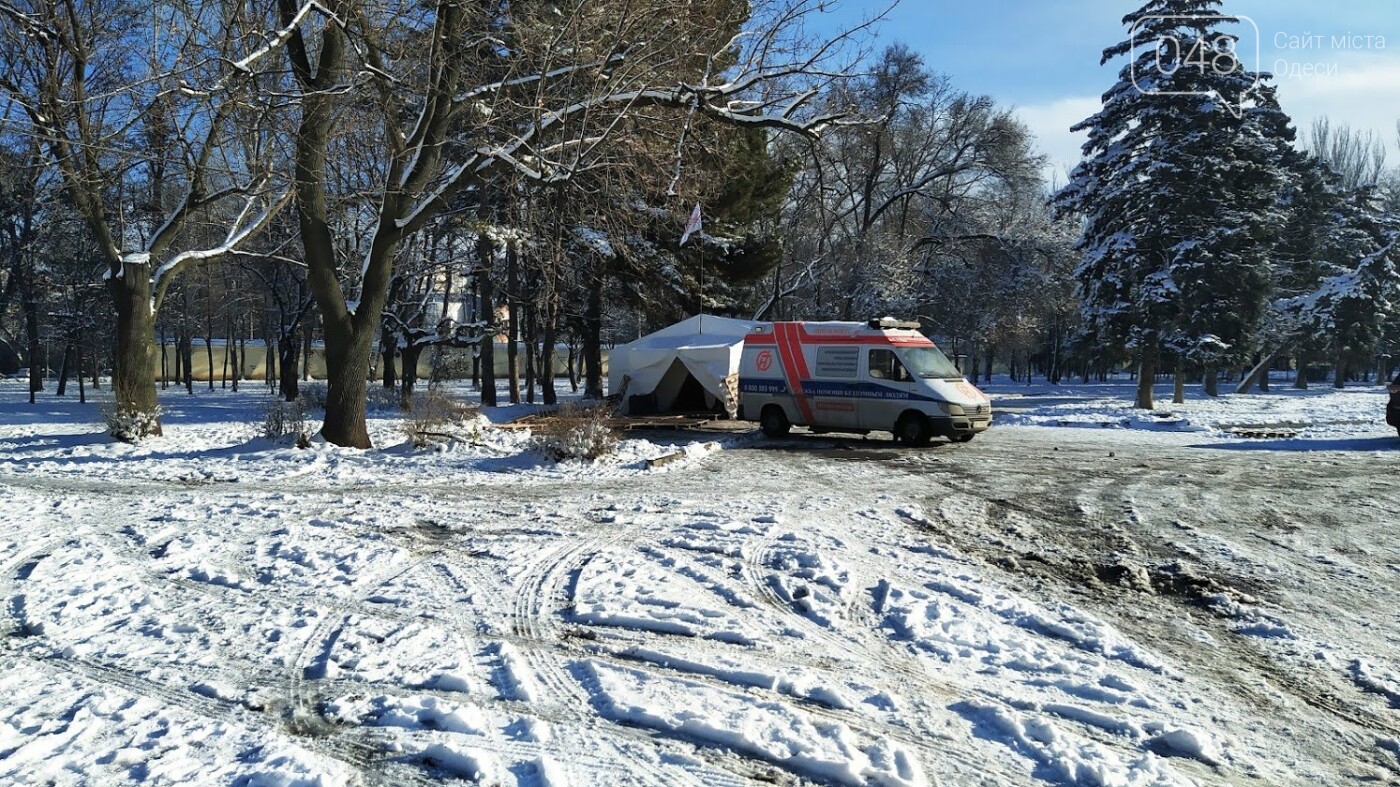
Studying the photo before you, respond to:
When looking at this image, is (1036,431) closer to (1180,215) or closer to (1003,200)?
(1180,215)

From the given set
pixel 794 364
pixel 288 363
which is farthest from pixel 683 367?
pixel 288 363

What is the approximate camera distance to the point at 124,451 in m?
14.5

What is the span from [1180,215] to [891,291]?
33.6ft

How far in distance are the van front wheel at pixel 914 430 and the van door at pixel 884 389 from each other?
0.50ft

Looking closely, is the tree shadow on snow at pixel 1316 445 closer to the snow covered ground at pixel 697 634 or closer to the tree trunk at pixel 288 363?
the snow covered ground at pixel 697 634

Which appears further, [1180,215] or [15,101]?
[1180,215]

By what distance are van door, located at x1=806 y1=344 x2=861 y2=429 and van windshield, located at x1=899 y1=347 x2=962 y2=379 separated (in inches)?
40.3

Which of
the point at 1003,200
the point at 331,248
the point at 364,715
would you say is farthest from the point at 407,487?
the point at 1003,200

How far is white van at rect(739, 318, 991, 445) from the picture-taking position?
17000mm

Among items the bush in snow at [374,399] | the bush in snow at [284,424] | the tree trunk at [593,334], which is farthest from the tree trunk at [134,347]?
the tree trunk at [593,334]

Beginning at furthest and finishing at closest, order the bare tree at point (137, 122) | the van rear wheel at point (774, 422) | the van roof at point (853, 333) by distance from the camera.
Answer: the van rear wheel at point (774, 422) < the van roof at point (853, 333) < the bare tree at point (137, 122)

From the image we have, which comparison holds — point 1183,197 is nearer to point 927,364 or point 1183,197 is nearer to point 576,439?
point 927,364

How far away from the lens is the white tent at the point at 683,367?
72.0 feet

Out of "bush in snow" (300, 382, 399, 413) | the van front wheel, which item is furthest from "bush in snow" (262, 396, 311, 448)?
the van front wheel
